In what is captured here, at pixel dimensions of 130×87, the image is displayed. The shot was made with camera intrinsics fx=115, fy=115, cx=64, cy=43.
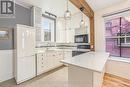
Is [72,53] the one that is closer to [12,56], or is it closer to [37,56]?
[37,56]

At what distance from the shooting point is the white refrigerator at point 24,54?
3365mm

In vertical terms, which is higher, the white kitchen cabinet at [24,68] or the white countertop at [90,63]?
the white countertop at [90,63]

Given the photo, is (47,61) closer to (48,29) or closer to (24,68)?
(24,68)

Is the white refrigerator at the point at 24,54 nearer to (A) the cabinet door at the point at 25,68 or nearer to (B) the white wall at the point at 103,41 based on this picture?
(A) the cabinet door at the point at 25,68

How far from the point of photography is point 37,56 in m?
4.13

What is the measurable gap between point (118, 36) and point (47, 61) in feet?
9.36

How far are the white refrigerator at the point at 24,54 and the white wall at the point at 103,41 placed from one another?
259cm

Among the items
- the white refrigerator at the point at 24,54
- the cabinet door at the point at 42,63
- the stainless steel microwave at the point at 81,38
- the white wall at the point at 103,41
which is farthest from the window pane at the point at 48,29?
the white wall at the point at 103,41

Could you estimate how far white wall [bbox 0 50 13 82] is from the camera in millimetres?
3574

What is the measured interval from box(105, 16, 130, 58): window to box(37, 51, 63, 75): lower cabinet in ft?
7.29

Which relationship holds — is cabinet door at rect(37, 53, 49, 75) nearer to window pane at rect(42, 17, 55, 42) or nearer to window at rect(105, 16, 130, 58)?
window pane at rect(42, 17, 55, 42)

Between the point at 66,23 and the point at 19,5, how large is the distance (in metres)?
2.67

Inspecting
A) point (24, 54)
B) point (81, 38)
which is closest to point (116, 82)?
point (81, 38)

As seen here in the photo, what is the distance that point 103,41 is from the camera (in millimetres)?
4547
